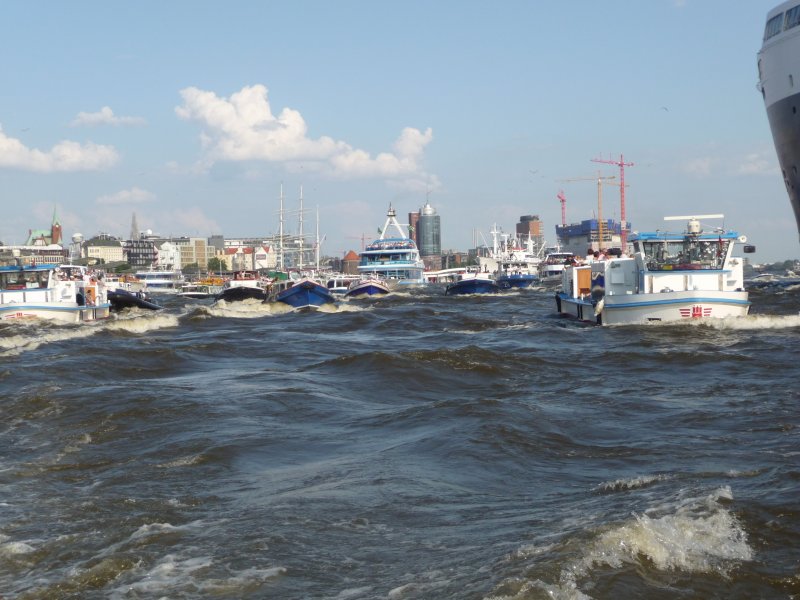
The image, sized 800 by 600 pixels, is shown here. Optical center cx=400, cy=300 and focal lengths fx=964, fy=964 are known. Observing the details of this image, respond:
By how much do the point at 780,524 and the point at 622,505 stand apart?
5.22 feet

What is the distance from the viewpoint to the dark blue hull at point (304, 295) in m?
65.4

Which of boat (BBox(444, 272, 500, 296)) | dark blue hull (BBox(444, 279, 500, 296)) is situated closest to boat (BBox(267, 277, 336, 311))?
boat (BBox(444, 272, 500, 296))

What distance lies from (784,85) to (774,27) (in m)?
6.31

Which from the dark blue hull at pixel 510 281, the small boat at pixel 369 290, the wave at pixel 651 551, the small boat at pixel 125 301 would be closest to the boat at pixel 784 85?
the small boat at pixel 369 290

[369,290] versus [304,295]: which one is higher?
[304,295]

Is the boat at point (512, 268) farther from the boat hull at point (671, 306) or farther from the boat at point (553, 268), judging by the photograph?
the boat hull at point (671, 306)

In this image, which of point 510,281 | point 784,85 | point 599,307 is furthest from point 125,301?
point 510,281

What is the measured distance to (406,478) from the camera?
477 inches

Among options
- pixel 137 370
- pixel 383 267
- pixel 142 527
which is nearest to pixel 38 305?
pixel 137 370

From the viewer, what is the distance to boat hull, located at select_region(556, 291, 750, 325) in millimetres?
33750

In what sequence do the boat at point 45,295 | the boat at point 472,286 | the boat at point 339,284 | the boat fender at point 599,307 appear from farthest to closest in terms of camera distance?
the boat at point 339,284
the boat at point 472,286
the boat at point 45,295
the boat fender at point 599,307

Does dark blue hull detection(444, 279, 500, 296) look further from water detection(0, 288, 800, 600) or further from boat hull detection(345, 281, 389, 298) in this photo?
water detection(0, 288, 800, 600)

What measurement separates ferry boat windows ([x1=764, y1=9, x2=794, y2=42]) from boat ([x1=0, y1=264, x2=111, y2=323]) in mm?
47967

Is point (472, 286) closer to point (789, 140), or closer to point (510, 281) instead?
point (510, 281)
